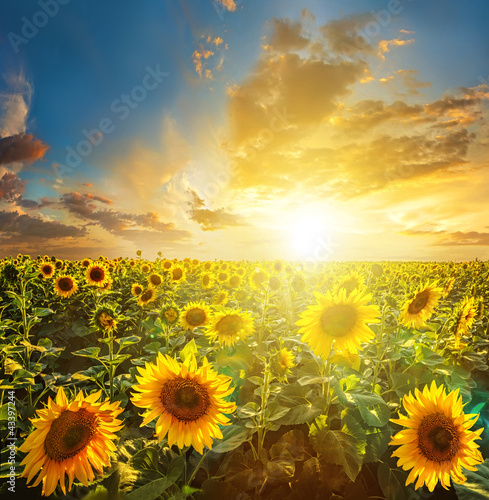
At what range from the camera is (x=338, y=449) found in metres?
2.21

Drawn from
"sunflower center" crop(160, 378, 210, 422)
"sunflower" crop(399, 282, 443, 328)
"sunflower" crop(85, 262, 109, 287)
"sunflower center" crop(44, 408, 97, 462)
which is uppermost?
"sunflower" crop(85, 262, 109, 287)

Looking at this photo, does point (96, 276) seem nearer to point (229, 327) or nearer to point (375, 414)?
point (229, 327)

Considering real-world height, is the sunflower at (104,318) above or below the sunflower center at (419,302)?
below

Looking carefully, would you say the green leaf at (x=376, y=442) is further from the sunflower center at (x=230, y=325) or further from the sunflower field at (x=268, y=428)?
the sunflower center at (x=230, y=325)

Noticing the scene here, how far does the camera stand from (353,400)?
2.36m

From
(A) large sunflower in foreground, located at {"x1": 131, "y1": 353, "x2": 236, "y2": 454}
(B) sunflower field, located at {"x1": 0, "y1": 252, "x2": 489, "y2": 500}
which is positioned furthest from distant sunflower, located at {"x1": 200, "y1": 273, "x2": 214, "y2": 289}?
(A) large sunflower in foreground, located at {"x1": 131, "y1": 353, "x2": 236, "y2": 454}

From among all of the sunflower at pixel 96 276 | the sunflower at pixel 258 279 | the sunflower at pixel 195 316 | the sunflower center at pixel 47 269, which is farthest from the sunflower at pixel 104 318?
the sunflower center at pixel 47 269

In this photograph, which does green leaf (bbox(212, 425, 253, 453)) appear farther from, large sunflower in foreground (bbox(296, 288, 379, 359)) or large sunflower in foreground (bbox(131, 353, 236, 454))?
large sunflower in foreground (bbox(296, 288, 379, 359))

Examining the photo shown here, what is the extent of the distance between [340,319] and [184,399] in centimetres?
127

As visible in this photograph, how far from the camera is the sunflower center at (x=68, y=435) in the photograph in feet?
5.65

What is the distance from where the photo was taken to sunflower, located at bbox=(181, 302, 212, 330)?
459 centimetres

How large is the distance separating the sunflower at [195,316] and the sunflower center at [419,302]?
266 cm

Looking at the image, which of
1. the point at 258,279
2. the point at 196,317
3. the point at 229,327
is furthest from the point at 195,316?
the point at 258,279

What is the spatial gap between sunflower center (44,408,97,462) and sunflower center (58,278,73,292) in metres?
6.80
